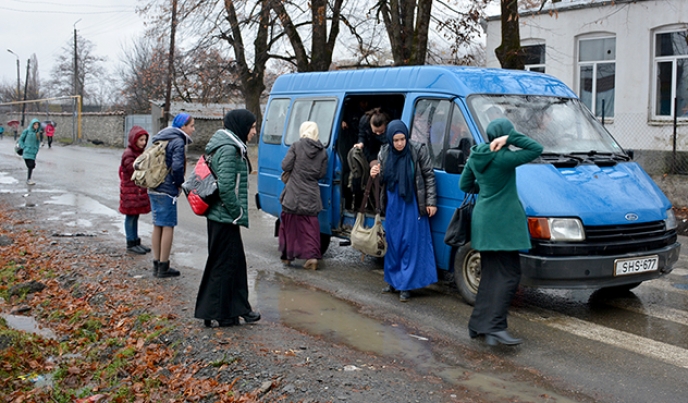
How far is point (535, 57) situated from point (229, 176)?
713 inches

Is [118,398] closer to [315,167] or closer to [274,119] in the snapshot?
[315,167]

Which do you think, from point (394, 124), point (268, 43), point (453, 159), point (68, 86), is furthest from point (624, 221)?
point (68, 86)

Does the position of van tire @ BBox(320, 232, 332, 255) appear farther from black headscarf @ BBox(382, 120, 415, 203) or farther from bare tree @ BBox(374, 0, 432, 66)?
bare tree @ BBox(374, 0, 432, 66)

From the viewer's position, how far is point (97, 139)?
48.2m

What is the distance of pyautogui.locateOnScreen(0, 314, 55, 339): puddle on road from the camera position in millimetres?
7156

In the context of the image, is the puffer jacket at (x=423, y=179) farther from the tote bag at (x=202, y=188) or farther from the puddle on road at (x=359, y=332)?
the tote bag at (x=202, y=188)

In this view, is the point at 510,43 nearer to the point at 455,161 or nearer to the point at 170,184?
the point at 455,161

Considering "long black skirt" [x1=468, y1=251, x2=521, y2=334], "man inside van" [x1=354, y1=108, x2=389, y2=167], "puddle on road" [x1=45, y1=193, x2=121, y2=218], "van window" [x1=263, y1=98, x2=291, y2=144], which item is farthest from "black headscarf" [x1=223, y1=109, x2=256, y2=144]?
"puddle on road" [x1=45, y1=193, x2=121, y2=218]

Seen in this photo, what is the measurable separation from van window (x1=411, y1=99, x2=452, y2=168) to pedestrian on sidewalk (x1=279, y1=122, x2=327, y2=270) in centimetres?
135

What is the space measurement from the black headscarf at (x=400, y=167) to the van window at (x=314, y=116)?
1955 millimetres

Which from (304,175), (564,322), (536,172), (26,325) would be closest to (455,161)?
(536,172)

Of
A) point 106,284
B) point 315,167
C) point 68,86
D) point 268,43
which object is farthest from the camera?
point 68,86

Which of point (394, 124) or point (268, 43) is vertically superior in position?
point (268, 43)

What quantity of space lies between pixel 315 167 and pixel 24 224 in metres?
6.09
